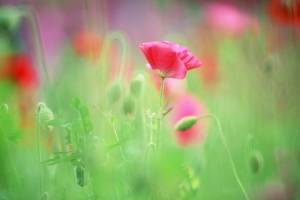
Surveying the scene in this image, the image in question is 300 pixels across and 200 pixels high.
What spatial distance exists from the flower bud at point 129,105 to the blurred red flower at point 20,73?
225 mm

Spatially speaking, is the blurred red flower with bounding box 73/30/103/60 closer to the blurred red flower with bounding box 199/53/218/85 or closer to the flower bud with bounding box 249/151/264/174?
the blurred red flower with bounding box 199/53/218/85

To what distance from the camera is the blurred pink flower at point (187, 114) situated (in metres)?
0.66

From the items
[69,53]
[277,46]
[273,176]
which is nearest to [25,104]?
[69,53]

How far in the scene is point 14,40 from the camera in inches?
31.0

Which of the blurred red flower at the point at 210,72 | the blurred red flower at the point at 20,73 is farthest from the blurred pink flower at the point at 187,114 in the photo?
the blurred red flower at the point at 20,73

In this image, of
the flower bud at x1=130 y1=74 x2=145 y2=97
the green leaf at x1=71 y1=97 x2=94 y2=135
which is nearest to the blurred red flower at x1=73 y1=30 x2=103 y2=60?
the flower bud at x1=130 y1=74 x2=145 y2=97

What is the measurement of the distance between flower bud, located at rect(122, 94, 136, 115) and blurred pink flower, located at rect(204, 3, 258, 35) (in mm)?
437

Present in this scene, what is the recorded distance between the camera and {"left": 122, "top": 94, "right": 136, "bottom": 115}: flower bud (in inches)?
19.9

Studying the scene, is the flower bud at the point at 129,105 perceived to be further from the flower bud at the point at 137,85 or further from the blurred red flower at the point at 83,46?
the blurred red flower at the point at 83,46

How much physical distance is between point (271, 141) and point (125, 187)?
412mm

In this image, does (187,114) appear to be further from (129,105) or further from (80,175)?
(80,175)

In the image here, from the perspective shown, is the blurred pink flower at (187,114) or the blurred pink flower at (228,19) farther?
the blurred pink flower at (228,19)

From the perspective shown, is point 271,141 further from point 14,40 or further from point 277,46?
point 14,40

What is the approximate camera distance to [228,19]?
35.6 inches
